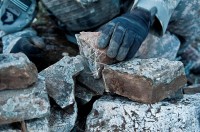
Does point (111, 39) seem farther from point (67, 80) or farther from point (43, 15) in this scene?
point (43, 15)

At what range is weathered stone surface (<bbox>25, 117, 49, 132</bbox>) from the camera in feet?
5.92

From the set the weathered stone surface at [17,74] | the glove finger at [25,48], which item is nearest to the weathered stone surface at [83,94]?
the weathered stone surface at [17,74]

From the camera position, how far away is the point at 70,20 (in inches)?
119

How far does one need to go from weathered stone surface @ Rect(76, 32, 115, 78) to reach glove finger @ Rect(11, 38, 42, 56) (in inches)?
20.0

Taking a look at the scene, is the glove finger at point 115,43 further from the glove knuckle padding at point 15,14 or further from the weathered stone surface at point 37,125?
the glove knuckle padding at point 15,14

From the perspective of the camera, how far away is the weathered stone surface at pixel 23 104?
68.7 inches

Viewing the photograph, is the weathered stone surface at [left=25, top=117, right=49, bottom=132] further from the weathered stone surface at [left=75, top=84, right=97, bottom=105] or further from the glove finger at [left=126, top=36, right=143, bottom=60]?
the glove finger at [left=126, top=36, right=143, bottom=60]

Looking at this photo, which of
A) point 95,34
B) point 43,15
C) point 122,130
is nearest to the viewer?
point 122,130

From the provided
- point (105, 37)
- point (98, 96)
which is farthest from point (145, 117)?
point (105, 37)

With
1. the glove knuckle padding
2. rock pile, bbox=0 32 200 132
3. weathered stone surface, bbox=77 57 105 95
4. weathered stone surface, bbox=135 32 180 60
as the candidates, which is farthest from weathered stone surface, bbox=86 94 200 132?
the glove knuckle padding

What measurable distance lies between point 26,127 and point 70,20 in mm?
1348

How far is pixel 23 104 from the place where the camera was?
1766mm

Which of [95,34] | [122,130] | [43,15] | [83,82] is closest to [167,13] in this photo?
[95,34]

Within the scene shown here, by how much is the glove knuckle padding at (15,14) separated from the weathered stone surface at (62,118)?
1154 millimetres
